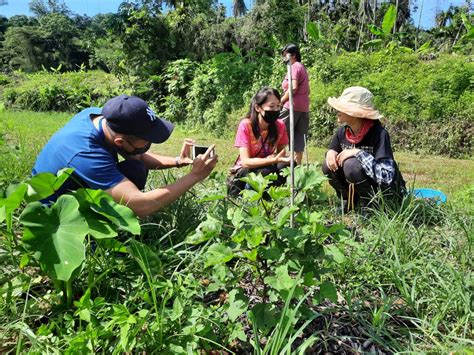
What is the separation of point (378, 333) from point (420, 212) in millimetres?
1331

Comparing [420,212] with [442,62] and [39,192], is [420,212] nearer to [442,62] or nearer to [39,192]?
[39,192]

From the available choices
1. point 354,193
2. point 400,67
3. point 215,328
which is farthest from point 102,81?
point 215,328

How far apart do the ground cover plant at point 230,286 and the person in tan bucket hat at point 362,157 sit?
0.83m

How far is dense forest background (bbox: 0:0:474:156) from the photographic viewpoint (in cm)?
716

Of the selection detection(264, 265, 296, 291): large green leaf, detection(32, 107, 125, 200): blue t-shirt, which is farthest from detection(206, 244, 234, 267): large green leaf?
detection(32, 107, 125, 200): blue t-shirt

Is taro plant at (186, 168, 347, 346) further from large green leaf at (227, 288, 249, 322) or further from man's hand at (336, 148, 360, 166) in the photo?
man's hand at (336, 148, 360, 166)

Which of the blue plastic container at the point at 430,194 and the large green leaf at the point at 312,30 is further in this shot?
the large green leaf at the point at 312,30

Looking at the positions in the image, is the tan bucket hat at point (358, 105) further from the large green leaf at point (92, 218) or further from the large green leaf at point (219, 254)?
the large green leaf at point (92, 218)

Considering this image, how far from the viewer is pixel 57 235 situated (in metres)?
1.25

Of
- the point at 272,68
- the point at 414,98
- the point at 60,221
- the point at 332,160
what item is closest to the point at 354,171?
the point at 332,160

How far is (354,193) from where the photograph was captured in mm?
2971

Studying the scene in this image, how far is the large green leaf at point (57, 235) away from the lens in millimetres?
1209

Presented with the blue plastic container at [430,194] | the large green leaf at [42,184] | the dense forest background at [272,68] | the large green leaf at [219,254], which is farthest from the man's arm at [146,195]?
the dense forest background at [272,68]

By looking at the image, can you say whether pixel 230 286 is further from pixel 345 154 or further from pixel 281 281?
pixel 345 154
